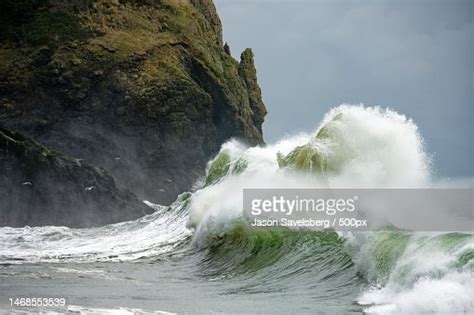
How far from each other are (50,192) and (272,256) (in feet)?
52.6

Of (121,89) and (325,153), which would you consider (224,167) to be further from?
(121,89)

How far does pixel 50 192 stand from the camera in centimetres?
2680

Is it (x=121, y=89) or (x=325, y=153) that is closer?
(x=325, y=153)

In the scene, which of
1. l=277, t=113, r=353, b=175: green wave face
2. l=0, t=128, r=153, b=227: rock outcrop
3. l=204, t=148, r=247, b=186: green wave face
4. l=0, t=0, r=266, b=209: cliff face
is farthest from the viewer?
l=0, t=0, r=266, b=209: cliff face

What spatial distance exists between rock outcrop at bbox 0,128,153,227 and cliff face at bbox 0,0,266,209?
→ 1261 cm

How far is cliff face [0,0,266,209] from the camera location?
143ft

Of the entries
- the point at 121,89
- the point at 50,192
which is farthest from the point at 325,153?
the point at 121,89

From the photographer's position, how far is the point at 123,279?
1120cm

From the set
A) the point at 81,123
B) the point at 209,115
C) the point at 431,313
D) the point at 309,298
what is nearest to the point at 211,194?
the point at 309,298

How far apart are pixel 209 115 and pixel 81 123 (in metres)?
8.72

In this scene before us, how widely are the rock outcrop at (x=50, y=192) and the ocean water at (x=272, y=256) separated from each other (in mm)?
5615

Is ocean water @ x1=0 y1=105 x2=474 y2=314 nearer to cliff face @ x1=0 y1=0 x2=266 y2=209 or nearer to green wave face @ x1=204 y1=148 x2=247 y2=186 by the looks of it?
green wave face @ x1=204 y1=148 x2=247 y2=186

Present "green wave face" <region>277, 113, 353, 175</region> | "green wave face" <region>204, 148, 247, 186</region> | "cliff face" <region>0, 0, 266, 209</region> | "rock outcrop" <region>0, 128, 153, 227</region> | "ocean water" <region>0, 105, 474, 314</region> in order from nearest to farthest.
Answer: "ocean water" <region>0, 105, 474, 314</region> < "green wave face" <region>277, 113, 353, 175</region> < "green wave face" <region>204, 148, 247, 186</region> < "rock outcrop" <region>0, 128, 153, 227</region> < "cliff face" <region>0, 0, 266, 209</region>

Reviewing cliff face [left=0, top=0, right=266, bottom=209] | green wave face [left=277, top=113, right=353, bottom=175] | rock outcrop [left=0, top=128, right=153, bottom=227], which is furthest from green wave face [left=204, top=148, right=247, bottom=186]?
cliff face [left=0, top=0, right=266, bottom=209]
